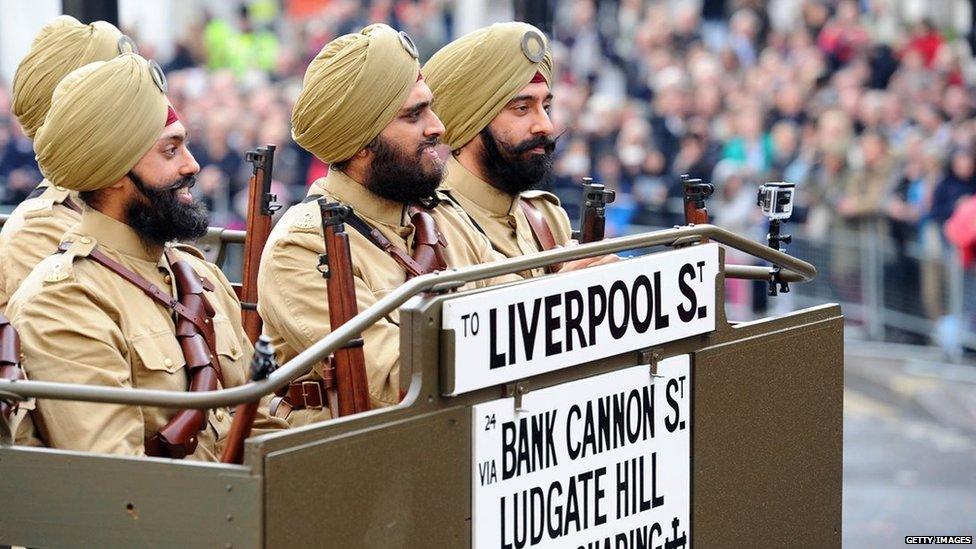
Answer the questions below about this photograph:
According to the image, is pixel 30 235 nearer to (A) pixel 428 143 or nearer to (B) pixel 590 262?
(A) pixel 428 143

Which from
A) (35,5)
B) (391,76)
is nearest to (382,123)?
(391,76)

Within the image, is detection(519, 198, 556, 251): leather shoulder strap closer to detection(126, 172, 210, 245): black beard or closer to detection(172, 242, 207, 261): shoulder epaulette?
detection(172, 242, 207, 261): shoulder epaulette

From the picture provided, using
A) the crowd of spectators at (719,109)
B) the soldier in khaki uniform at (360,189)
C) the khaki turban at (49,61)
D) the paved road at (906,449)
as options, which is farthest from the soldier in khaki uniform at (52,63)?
the crowd of spectators at (719,109)

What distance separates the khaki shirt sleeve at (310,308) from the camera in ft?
18.4

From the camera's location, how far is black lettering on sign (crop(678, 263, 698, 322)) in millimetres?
5977

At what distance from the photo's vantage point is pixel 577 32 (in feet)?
71.9

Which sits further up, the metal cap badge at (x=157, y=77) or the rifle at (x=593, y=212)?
the metal cap badge at (x=157, y=77)

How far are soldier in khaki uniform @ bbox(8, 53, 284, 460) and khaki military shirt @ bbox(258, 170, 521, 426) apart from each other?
0.18 meters

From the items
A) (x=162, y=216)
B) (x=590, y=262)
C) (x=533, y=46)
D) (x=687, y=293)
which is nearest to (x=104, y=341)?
(x=162, y=216)

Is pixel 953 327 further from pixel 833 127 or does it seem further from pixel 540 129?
pixel 540 129

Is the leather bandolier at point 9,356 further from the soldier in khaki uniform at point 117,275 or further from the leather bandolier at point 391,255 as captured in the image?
the leather bandolier at point 391,255

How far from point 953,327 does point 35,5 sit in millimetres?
8765

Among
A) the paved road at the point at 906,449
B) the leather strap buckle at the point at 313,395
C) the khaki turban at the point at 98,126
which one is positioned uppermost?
the khaki turban at the point at 98,126

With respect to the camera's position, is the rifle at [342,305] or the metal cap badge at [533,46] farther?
the metal cap badge at [533,46]
